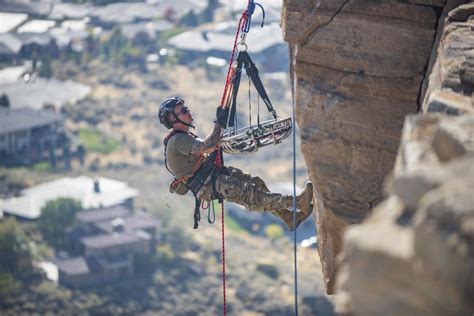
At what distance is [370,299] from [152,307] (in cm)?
4279

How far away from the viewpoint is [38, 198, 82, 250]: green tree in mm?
50375

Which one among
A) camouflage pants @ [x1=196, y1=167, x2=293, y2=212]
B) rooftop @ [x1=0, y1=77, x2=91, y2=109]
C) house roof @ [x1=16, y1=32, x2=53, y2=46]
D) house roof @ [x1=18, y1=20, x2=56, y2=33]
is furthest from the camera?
house roof @ [x1=18, y1=20, x2=56, y2=33]

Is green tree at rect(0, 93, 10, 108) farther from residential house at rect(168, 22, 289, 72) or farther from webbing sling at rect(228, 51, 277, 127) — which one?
webbing sling at rect(228, 51, 277, 127)

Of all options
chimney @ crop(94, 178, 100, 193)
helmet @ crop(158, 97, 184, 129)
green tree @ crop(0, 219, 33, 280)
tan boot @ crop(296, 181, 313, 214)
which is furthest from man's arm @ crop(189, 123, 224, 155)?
chimney @ crop(94, 178, 100, 193)

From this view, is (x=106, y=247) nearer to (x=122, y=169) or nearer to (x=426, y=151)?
(x=122, y=169)

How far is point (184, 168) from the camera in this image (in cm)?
1263

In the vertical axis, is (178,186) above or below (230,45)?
above

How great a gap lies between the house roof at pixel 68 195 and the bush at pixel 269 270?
8.41m

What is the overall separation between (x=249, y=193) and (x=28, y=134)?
50187 millimetres

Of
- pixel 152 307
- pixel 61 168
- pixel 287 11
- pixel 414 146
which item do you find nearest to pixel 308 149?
pixel 287 11

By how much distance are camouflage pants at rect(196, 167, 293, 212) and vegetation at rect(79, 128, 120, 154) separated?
51.6 meters

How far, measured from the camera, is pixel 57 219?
50.6 metres

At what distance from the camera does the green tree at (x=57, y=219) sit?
1983 inches

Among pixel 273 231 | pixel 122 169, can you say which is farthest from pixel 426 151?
pixel 122 169
